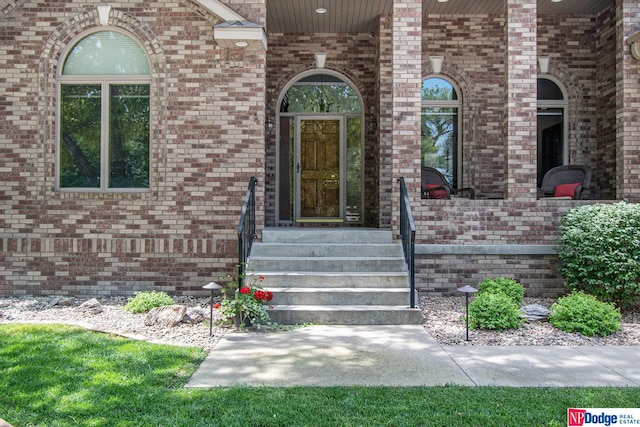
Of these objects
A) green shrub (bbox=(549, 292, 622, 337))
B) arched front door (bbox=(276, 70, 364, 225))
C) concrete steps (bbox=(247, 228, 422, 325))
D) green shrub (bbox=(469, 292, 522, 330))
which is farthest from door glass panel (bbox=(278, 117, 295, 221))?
green shrub (bbox=(549, 292, 622, 337))

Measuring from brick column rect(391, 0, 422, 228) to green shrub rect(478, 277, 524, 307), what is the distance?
4.82 ft

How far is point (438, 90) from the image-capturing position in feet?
30.6

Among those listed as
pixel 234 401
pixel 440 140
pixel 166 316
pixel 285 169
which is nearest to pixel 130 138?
pixel 166 316

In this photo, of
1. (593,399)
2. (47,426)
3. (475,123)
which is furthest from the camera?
(475,123)

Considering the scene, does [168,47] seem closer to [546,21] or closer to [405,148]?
[405,148]

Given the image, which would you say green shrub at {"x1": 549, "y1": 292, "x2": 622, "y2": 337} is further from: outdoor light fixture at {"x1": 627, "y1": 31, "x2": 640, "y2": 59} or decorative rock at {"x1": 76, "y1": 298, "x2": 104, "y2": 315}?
decorative rock at {"x1": 76, "y1": 298, "x2": 104, "y2": 315}

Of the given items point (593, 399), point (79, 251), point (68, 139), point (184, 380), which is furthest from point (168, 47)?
point (593, 399)

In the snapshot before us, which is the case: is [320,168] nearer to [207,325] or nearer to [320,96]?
[320,96]

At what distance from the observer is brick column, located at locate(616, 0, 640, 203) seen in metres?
7.34

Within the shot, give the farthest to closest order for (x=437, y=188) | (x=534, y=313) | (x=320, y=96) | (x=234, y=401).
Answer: (x=320, y=96)
(x=437, y=188)
(x=534, y=313)
(x=234, y=401)

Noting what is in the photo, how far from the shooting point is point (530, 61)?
7246mm

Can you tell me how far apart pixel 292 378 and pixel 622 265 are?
4489mm

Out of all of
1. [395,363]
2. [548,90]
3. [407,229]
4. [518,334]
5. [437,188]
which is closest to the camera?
[395,363]

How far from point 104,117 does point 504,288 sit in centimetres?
596
